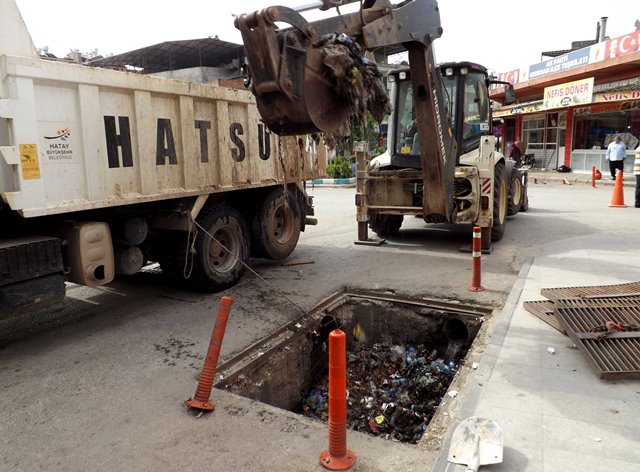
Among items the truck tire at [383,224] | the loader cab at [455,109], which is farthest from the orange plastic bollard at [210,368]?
the truck tire at [383,224]

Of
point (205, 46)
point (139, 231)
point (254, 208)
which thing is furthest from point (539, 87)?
point (139, 231)

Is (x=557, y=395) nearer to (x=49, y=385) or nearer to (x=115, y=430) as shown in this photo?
(x=115, y=430)

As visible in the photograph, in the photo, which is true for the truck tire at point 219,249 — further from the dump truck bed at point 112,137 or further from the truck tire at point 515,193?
the truck tire at point 515,193

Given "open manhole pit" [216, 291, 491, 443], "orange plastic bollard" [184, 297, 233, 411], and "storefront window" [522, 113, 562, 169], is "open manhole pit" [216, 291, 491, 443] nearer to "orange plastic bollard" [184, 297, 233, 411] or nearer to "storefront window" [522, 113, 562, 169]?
"orange plastic bollard" [184, 297, 233, 411]

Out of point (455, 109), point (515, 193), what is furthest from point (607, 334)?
point (515, 193)

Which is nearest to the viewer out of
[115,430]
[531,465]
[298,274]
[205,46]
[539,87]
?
[531,465]

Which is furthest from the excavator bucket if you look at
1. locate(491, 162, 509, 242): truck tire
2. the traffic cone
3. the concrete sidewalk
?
the traffic cone

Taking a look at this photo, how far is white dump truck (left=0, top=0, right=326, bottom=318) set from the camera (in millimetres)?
4328

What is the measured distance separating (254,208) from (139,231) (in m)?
2.17

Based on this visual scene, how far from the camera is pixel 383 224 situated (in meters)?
9.95

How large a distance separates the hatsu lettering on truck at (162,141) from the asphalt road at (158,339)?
1.70 m

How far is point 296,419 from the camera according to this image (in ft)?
11.8

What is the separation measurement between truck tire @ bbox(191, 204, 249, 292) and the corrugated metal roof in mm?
15200

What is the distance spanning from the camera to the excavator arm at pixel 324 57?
163 inches
